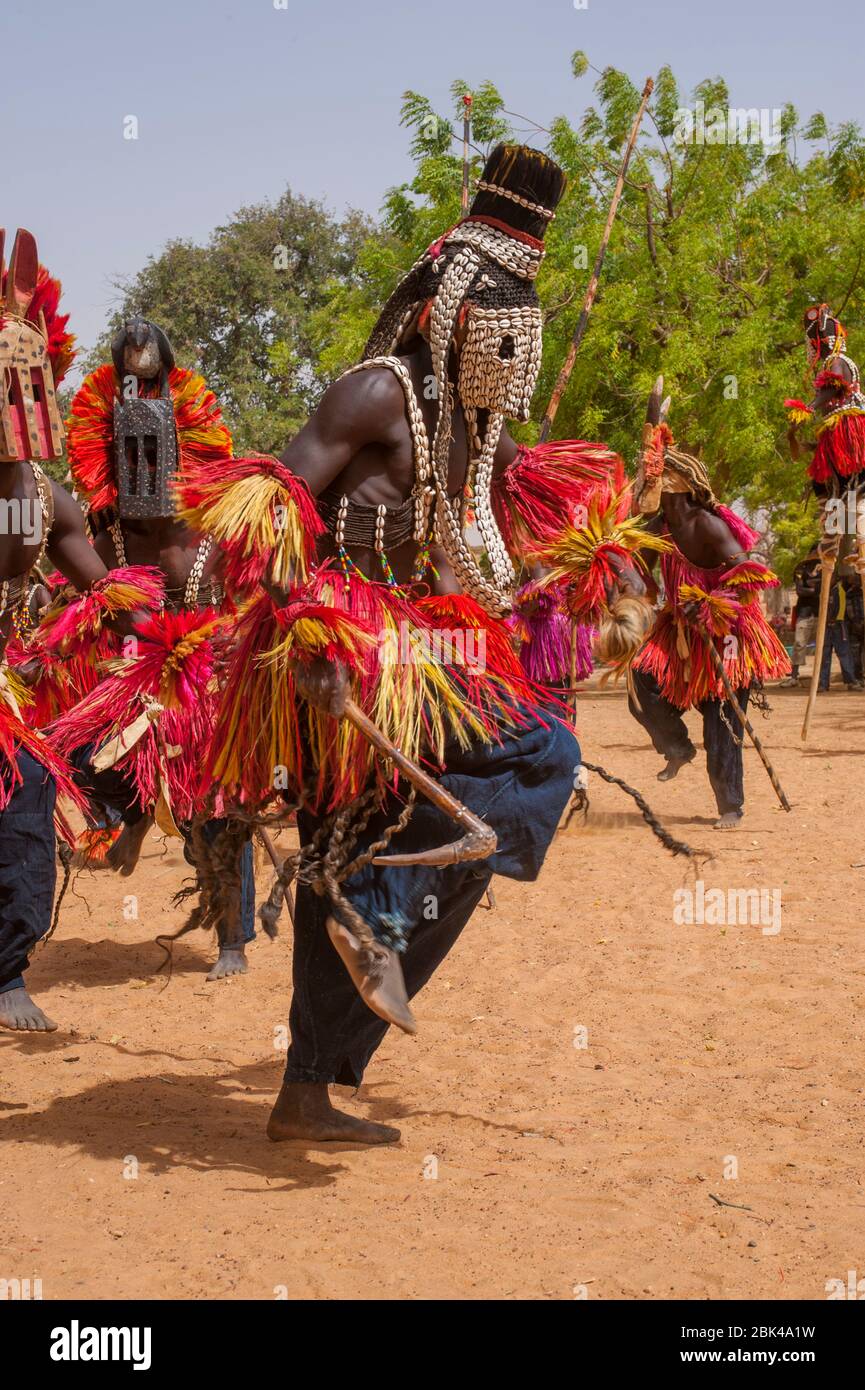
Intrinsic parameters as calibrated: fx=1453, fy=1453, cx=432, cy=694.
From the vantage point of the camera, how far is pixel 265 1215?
10.5ft

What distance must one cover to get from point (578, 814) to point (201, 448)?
3662 millimetres

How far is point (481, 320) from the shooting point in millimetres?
3564

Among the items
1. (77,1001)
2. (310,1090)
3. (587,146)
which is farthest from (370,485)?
(587,146)

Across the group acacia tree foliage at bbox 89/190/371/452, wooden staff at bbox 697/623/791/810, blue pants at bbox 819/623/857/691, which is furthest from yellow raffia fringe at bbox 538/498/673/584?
acacia tree foliage at bbox 89/190/371/452

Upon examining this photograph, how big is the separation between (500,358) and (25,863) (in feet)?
6.78

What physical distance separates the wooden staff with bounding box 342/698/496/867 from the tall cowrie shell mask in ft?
3.03

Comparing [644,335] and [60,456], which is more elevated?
[644,335]

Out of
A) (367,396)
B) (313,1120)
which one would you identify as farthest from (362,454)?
(313,1120)

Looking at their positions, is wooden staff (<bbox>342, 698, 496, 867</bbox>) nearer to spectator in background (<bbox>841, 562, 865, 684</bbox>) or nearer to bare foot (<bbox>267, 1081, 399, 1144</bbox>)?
bare foot (<bbox>267, 1081, 399, 1144</bbox>)

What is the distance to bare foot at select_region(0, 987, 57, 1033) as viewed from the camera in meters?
4.52

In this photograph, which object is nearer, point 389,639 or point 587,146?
point 389,639

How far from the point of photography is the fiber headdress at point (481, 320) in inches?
140

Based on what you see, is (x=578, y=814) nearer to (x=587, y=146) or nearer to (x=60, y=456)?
(x=60, y=456)
